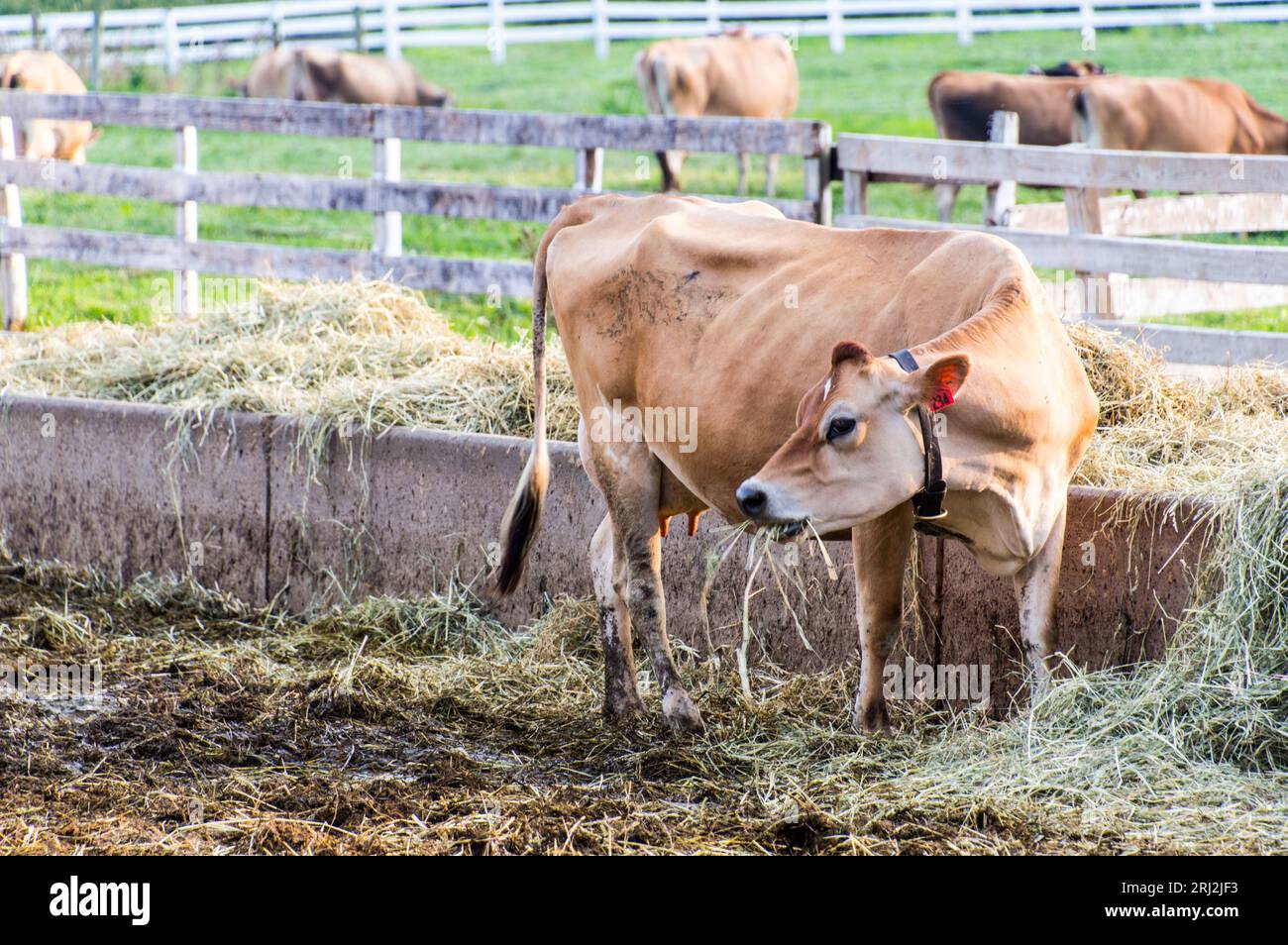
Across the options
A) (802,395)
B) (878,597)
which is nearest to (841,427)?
(802,395)

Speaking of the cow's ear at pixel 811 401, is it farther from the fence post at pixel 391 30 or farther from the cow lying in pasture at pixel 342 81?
the fence post at pixel 391 30

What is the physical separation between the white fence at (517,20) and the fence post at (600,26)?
2 centimetres

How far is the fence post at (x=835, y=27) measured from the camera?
28.5 metres

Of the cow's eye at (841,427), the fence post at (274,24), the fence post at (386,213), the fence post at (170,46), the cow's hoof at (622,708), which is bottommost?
the cow's hoof at (622,708)

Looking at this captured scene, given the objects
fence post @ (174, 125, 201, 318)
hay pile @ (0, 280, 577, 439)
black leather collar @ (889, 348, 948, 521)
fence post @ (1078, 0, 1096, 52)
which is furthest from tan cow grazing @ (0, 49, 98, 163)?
fence post @ (1078, 0, 1096, 52)

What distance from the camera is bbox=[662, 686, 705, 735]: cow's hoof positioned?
5.19 metres

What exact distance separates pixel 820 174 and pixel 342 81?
17902 millimetres

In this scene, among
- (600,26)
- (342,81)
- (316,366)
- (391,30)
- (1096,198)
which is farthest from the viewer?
(391,30)

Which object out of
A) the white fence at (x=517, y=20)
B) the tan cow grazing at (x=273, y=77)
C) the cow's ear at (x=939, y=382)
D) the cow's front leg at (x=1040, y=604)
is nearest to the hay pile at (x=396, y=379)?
the cow's front leg at (x=1040, y=604)

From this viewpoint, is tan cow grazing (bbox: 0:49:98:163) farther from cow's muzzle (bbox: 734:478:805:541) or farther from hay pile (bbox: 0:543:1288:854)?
Result: cow's muzzle (bbox: 734:478:805:541)

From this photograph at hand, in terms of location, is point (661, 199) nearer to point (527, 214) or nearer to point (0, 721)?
point (0, 721)

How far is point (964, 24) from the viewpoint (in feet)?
90.4

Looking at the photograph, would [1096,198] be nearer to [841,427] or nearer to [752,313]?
[752,313]

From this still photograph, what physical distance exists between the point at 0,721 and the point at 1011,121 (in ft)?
21.2
